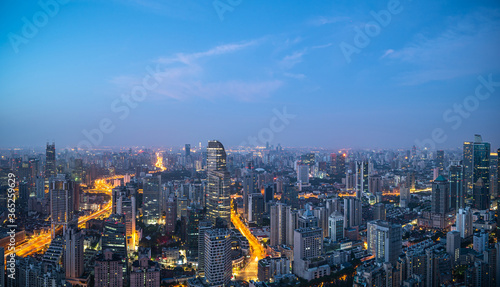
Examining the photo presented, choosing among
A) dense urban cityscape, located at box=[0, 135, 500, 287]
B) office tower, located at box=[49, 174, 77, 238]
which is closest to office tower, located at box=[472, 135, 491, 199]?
dense urban cityscape, located at box=[0, 135, 500, 287]

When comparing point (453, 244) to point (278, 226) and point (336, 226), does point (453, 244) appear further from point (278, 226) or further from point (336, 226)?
point (278, 226)

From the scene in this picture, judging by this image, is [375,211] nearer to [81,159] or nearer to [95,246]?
[95,246]

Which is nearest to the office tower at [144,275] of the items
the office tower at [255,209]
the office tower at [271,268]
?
the office tower at [271,268]

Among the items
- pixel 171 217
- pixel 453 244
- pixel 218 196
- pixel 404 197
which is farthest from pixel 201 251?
pixel 404 197

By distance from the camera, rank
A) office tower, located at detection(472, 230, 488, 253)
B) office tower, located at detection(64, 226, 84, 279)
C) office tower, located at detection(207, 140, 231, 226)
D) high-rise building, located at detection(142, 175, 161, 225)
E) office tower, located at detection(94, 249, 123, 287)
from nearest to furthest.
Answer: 1. office tower, located at detection(94, 249, 123, 287)
2. office tower, located at detection(64, 226, 84, 279)
3. office tower, located at detection(472, 230, 488, 253)
4. office tower, located at detection(207, 140, 231, 226)
5. high-rise building, located at detection(142, 175, 161, 225)

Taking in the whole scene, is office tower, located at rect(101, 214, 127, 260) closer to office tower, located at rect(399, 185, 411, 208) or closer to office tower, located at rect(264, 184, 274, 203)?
office tower, located at rect(264, 184, 274, 203)

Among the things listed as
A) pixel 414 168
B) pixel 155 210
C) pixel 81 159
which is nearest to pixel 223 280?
pixel 155 210

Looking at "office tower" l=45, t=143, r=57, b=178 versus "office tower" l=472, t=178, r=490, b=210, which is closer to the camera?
"office tower" l=472, t=178, r=490, b=210
